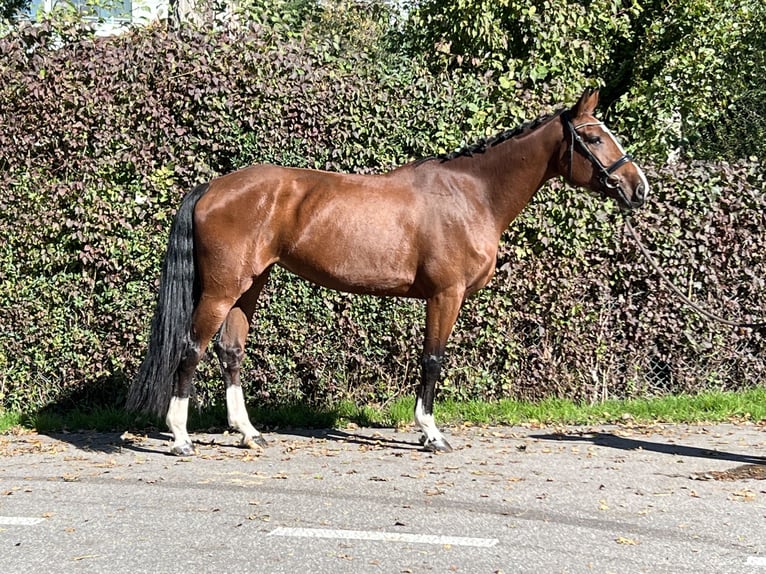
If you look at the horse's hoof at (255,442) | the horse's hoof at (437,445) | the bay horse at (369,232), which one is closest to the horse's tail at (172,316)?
the bay horse at (369,232)

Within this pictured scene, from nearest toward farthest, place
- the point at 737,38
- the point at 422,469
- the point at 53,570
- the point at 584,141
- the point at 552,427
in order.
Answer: the point at 53,570
the point at 422,469
the point at 584,141
the point at 552,427
the point at 737,38

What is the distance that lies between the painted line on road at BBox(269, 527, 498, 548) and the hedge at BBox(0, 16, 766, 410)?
382cm

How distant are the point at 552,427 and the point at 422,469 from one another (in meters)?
2.25

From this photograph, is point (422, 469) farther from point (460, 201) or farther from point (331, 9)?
point (331, 9)

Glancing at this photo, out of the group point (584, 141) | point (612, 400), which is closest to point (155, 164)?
point (584, 141)

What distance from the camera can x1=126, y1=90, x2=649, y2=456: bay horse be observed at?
7.06 metres

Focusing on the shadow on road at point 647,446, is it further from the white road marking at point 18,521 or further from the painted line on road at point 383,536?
the white road marking at point 18,521

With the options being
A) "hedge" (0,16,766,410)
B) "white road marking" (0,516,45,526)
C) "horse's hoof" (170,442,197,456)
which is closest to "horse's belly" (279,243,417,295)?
"hedge" (0,16,766,410)

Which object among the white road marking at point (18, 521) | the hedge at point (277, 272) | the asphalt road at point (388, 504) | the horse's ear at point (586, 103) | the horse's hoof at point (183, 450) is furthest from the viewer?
the hedge at point (277, 272)

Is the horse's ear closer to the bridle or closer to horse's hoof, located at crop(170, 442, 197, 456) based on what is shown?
the bridle

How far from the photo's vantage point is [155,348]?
7.17 m

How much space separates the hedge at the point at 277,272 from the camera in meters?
8.43

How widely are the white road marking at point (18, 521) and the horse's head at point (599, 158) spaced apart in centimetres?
434

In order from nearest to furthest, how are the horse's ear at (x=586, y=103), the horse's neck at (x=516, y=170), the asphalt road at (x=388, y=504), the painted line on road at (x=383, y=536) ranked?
the asphalt road at (x=388, y=504)
the painted line on road at (x=383, y=536)
the horse's ear at (x=586, y=103)
the horse's neck at (x=516, y=170)
